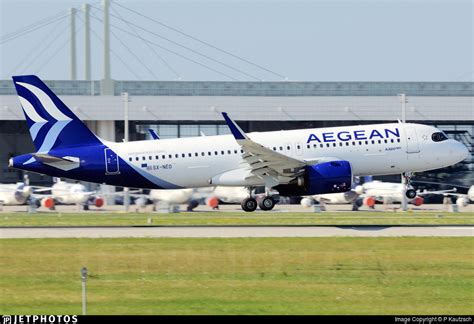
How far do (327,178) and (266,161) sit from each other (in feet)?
12.0

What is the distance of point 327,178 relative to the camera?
4997 centimetres

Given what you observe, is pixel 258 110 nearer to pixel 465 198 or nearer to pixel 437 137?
pixel 465 198

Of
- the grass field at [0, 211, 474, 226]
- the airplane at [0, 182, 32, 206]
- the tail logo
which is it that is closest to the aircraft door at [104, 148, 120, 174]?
the tail logo

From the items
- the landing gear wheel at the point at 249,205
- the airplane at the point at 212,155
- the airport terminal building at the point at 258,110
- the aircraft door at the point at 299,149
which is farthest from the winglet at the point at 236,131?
the airport terminal building at the point at 258,110

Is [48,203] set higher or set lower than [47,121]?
lower

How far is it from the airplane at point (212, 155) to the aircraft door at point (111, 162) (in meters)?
0.06

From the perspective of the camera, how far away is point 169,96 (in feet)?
312

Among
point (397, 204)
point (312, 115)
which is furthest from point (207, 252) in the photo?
point (312, 115)

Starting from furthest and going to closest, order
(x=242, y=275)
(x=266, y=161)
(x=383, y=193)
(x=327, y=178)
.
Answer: (x=383, y=193) < (x=266, y=161) < (x=327, y=178) < (x=242, y=275)

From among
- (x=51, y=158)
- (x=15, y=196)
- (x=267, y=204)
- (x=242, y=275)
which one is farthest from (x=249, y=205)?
(x=15, y=196)

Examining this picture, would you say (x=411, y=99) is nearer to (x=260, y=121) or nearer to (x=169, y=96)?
(x=260, y=121)

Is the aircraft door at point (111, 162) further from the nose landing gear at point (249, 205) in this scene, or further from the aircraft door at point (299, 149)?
the aircraft door at point (299, 149)

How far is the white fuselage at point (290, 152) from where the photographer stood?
172 feet

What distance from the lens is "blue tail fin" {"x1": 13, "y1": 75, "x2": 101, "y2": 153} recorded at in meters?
52.2
